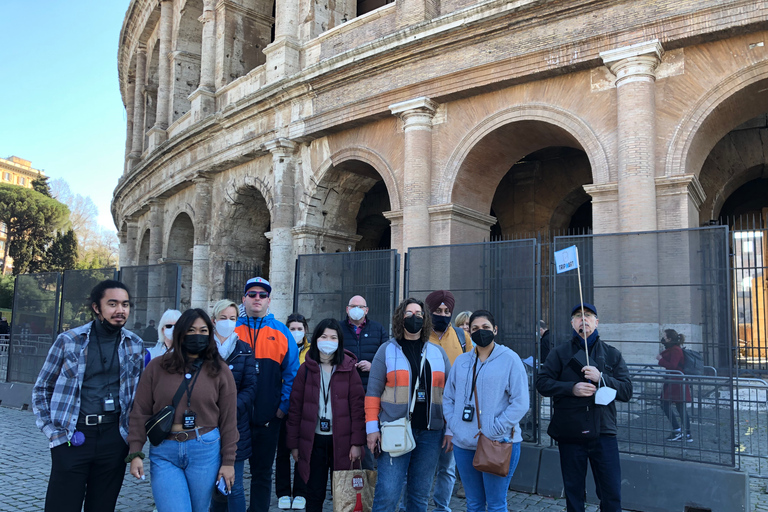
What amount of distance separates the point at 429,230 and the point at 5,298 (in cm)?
3013

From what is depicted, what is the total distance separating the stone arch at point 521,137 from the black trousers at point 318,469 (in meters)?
6.75

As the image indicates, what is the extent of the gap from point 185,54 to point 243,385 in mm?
17673

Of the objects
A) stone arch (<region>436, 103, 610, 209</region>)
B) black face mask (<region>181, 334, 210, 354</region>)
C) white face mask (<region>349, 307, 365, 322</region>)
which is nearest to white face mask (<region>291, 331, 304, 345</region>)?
white face mask (<region>349, 307, 365, 322</region>)

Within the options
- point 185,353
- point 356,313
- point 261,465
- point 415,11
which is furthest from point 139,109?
point 185,353

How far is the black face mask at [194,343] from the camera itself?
3.47 m

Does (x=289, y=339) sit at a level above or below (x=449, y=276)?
below

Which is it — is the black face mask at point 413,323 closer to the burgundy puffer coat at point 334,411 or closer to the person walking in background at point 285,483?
the burgundy puffer coat at point 334,411

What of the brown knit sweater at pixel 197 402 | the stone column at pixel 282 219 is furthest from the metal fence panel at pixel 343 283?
the brown knit sweater at pixel 197 402

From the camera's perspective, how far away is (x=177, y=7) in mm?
19781

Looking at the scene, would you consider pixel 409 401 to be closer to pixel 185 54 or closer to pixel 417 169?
pixel 417 169

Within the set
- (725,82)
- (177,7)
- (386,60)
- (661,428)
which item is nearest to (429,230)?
(386,60)

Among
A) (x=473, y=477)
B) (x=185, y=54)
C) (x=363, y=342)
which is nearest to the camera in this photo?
(x=473, y=477)

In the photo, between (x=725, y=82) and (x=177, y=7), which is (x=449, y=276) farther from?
(x=177, y=7)

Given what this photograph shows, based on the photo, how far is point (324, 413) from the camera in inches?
171
